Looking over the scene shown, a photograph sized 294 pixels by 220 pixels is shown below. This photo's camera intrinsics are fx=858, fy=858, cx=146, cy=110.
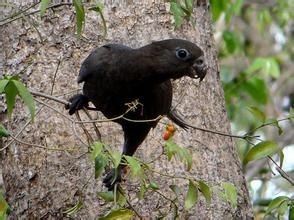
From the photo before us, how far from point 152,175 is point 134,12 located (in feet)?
1.96

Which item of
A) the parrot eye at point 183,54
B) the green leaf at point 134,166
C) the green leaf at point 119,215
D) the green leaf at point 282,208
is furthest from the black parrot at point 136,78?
the green leaf at point 282,208

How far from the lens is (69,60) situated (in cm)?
291

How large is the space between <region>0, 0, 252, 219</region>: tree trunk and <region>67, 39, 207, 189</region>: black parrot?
9.3 inches

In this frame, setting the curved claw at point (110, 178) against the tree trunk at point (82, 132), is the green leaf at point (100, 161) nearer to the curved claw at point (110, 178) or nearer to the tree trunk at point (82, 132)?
the curved claw at point (110, 178)

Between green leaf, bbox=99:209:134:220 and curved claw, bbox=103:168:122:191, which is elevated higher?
curved claw, bbox=103:168:122:191

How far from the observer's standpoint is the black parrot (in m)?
2.34

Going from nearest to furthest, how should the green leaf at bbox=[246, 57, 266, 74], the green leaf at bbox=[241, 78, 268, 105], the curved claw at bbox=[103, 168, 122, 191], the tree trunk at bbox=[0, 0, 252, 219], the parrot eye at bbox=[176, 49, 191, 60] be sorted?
the parrot eye at bbox=[176, 49, 191, 60], the curved claw at bbox=[103, 168, 122, 191], the tree trunk at bbox=[0, 0, 252, 219], the green leaf at bbox=[241, 78, 268, 105], the green leaf at bbox=[246, 57, 266, 74]

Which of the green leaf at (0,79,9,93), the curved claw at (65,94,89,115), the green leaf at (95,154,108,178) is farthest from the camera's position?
the curved claw at (65,94,89,115)

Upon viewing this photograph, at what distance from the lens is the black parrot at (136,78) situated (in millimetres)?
2340

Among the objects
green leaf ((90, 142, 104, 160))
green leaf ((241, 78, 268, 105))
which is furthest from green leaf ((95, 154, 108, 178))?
green leaf ((241, 78, 268, 105))

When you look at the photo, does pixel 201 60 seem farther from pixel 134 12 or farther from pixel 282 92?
pixel 282 92

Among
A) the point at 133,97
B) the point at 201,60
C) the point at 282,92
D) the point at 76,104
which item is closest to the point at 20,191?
the point at 76,104

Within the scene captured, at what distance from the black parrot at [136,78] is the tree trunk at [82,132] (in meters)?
0.24

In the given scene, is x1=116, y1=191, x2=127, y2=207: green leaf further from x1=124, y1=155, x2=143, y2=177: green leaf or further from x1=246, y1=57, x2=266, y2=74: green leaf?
x1=246, y1=57, x2=266, y2=74: green leaf
